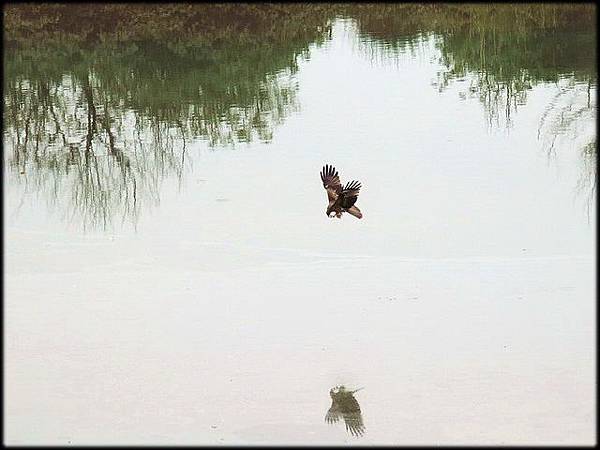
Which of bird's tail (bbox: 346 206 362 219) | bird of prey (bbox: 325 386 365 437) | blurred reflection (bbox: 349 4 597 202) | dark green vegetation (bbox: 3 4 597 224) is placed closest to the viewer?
bird of prey (bbox: 325 386 365 437)

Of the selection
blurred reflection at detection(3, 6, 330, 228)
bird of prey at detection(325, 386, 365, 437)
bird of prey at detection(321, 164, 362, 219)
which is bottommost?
bird of prey at detection(325, 386, 365, 437)

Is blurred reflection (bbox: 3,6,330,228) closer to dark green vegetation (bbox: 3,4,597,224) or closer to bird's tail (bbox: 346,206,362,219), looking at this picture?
dark green vegetation (bbox: 3,4,597,224)

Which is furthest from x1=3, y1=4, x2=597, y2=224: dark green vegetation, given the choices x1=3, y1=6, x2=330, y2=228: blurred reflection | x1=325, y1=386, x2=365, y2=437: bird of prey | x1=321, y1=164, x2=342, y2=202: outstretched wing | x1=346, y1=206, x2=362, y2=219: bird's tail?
x1=325, y1=386, x2=365, y2=437: bird of prey

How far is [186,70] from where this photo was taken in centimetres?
1541

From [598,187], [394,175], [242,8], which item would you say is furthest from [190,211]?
[242,8]

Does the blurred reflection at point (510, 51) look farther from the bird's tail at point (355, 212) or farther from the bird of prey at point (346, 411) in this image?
the bird of prey at point (346, 411)

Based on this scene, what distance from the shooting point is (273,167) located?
11516 millimetres

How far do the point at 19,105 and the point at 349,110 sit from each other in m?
3.45

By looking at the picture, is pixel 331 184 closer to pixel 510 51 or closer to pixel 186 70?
pixel 186 70

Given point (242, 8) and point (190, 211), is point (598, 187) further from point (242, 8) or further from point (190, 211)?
point (242, 8)

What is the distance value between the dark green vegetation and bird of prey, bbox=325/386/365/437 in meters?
3.91

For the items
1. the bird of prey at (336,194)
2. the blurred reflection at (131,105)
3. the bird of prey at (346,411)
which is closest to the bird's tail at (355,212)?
the bird of prey at (336,194)

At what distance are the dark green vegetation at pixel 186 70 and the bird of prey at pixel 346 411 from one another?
154 inches

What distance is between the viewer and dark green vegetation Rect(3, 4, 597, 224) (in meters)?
12.2
